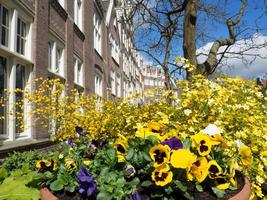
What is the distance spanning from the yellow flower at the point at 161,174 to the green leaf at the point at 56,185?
2.10 feet

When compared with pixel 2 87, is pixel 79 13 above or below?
above

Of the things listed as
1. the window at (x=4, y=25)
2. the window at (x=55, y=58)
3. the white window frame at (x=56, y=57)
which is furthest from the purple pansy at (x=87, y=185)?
the window at (x=55, y=58)

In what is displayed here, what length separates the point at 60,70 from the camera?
12.9 m

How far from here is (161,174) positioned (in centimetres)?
237

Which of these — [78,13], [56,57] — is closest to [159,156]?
[56,57]


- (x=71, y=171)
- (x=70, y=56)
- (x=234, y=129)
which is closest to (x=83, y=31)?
(x=70, y=56)

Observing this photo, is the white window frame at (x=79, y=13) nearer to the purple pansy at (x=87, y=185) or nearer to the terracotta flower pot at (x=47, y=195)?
the terracotta flower pot at (x=47, y=195)

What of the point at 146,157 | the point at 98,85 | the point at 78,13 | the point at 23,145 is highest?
the point at 78,13

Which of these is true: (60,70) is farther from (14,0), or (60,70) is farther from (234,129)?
(234,129)

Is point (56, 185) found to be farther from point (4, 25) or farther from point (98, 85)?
point (98, 85)

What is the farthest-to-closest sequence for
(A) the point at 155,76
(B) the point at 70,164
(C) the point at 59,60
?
(A) the point at 155,76 < (C) the point at 59,60 < (B) the point at 70,164

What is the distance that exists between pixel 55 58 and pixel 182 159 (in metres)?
→ 10.3

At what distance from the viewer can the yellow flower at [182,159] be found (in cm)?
234

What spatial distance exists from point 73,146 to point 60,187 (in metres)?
0.94
